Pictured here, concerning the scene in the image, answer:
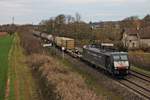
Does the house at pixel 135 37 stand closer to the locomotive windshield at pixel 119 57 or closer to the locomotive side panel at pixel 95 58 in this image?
the locomotive side panel at pixel 95 58

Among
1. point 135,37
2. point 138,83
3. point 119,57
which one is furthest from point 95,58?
point 135,37

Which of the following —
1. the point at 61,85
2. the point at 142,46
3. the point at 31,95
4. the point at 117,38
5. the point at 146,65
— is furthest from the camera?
the point at 117,38

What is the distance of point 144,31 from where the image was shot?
3105 inches

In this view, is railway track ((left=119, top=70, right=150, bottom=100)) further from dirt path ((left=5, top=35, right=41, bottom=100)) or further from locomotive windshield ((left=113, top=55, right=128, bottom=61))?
dirt path ((left=5, top=35, right=41, bottom=100))

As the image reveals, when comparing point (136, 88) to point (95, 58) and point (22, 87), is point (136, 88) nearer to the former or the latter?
point (22, 87)

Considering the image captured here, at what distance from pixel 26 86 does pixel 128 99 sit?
7.82 m

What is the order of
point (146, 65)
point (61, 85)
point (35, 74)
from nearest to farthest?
point (61, 85) → point (35, 74) → point (146, 65)

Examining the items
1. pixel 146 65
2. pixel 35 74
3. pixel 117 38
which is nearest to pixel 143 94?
pixel 35 74

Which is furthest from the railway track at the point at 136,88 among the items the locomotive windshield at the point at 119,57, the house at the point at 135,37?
the house at the point at 135,37

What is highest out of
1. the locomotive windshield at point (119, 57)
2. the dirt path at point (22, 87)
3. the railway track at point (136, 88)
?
the locomotive windshield at point (119, 57)

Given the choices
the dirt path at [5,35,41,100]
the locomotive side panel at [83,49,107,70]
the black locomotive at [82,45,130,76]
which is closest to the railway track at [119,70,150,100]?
the black locomotive at [82,45,130,76]

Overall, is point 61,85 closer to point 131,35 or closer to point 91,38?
point 131,35

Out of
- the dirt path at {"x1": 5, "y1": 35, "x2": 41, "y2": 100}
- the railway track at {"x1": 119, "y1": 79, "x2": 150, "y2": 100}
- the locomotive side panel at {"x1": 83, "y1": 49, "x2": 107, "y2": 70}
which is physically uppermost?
the locomotive side panel at {"x1": 83, "y1": 49, "x2": 107, "y2": 70}

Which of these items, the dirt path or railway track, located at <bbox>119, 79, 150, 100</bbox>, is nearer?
the dirt path
